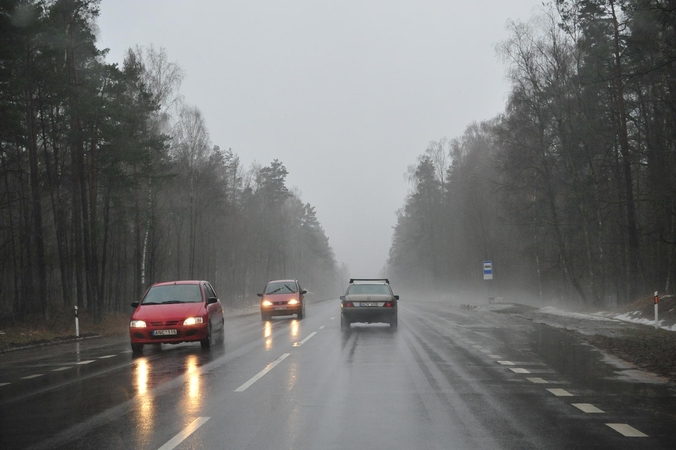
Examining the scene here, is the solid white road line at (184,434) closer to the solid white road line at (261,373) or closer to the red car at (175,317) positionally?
the solid white road line at (261,373)

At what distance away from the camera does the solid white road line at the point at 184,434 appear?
628 cm

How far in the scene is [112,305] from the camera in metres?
46.5

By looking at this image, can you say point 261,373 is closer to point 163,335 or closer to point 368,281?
point 163,335

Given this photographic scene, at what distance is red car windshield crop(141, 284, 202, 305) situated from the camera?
17578 millimetres

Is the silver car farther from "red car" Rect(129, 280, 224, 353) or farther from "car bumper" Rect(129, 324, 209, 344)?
"car bumper" Rect(129, 324, 209, 344)

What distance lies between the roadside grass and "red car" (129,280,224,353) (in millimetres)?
5110

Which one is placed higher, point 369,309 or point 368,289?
point 368,289

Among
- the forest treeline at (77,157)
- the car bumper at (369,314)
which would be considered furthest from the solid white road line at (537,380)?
the forest treeline at (77,157)

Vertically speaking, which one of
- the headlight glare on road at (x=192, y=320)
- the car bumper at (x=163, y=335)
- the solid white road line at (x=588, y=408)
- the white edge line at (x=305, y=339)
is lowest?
the white edge line at (x=305, y=339)

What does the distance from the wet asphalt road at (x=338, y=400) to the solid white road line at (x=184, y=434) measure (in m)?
0.02

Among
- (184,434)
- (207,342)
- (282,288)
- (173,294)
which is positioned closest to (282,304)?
(282,288)

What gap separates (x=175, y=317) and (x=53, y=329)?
11.4 meters

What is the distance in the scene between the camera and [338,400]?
28.8ft

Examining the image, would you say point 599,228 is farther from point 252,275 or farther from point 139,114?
point 252,275
